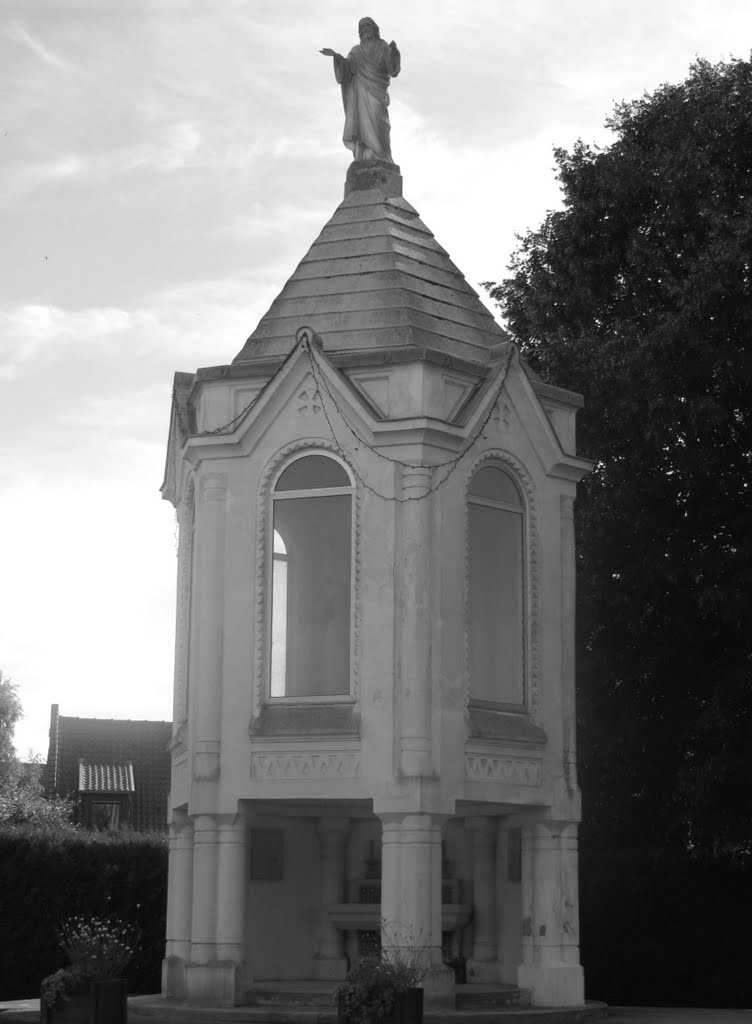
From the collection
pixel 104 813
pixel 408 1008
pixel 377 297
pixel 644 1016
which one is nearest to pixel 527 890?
pixel 644 1016

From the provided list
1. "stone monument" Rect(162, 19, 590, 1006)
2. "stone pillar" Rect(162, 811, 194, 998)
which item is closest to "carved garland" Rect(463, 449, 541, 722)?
"stone monument" Rect(162, 19, 590, 1006)

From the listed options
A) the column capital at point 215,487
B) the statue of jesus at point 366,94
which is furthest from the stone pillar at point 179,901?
the statue of jesus at point 366,94

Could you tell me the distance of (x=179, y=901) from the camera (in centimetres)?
1992

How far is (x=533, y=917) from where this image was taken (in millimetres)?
19141

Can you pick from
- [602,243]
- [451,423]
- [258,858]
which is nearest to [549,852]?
[258,858]

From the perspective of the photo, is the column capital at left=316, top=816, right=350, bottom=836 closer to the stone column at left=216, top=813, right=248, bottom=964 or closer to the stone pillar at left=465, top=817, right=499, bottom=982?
the stone pillar at left=465, top=817, right=499, bottom=982

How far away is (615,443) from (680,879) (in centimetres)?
681

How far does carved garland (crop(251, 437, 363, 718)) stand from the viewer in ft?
60.8

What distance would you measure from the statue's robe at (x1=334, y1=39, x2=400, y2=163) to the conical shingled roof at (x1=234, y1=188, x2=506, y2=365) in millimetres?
976

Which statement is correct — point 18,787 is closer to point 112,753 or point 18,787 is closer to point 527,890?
point 112,753

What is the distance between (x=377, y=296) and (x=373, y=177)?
8.04 feet

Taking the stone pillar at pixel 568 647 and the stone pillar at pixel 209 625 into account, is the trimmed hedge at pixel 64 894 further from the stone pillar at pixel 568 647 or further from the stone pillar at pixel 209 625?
the stone pillar at pixel 568 647

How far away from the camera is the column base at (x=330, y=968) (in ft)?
66.6

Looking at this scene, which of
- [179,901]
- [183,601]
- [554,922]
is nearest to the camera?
[554,922]
